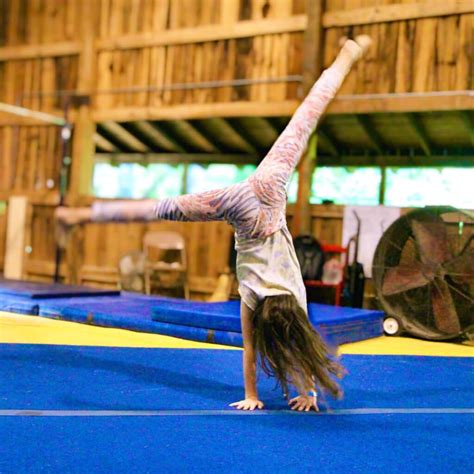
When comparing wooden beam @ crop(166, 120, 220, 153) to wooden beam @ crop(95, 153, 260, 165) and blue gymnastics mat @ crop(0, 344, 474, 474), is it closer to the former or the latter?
wooden beam @ crop(95, 153, 260, 165)

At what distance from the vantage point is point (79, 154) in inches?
321

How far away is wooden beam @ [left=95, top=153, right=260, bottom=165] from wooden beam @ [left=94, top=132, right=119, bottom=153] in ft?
0.63

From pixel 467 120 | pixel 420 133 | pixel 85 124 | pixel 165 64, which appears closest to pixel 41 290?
pixel 85 124

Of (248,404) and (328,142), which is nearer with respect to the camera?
(248,404)

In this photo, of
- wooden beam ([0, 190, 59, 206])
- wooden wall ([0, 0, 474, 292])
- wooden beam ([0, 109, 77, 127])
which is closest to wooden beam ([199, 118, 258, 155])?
wooden wall ([0, 0, 474, 292])

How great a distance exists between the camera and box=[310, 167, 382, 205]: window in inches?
322

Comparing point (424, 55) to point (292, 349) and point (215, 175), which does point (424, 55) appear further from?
point (292, 349)

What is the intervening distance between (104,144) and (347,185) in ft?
11.3

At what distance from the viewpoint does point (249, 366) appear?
2.77 metres

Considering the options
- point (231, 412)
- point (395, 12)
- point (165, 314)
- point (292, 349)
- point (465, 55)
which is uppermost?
point (395, 12)

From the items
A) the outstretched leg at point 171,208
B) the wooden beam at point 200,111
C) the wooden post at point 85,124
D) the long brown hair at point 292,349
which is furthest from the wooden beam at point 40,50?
the long brown hair at point 292,349

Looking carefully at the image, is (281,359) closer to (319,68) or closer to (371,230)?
(371,230)

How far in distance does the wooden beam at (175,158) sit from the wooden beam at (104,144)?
19 cm

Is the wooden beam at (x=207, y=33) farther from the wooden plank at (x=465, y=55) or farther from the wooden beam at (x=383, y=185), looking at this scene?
the wooden beam at (x=383, y=185)
